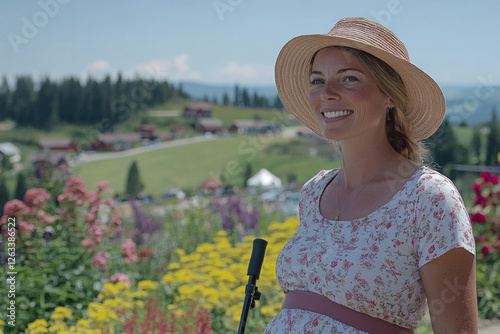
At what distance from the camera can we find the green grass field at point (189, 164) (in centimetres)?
4538

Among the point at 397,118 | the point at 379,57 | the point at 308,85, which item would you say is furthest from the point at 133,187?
the point at 379,57

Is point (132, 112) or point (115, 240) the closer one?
point (115, 240)

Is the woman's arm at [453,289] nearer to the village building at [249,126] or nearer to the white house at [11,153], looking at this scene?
the white house at [11,153]

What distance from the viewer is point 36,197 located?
13.6 ft

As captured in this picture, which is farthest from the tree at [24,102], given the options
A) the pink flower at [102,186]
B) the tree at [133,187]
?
the pink flower at [102,186]

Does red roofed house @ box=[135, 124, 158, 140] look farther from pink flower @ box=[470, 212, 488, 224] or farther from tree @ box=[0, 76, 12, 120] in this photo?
pink flower @ box=[470, 212, 488, 224]

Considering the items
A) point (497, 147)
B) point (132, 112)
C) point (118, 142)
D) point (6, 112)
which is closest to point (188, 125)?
point (132, 112)

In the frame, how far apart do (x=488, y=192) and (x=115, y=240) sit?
3.63 metres

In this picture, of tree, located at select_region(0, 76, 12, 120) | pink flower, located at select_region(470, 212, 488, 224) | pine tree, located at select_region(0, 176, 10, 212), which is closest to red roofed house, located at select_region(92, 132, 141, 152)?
tree, located at select_region(0, 76, 12, 120)

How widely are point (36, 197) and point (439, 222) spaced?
138 inches

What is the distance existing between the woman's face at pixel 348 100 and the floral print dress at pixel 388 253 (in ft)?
0.67

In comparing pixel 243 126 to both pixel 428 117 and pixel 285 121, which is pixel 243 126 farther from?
pixel 428 117

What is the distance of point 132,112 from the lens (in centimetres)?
6706

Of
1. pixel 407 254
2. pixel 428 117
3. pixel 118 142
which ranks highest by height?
Result: pixel 428 117
